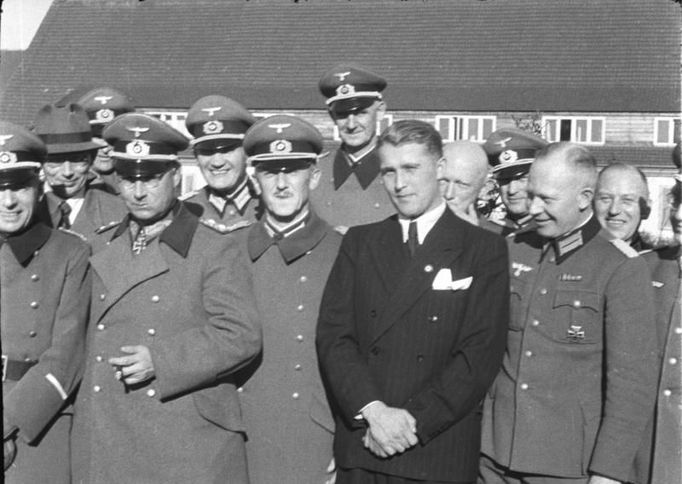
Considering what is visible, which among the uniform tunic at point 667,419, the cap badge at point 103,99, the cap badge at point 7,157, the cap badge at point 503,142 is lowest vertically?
the uniform tunic at point 667,419

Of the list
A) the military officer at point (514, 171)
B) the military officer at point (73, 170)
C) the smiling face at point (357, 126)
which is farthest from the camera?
the smiling face at point (357, 126)

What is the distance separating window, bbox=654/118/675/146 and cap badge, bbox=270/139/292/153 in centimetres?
3362

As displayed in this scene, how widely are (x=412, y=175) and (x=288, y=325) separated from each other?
102 centimetres

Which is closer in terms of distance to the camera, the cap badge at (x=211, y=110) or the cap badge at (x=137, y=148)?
the cap badge at (x=137, y=148)

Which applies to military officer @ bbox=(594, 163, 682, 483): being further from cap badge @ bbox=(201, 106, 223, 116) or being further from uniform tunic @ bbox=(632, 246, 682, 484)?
cap badge @ bbox=(201, 106, 223, 116)

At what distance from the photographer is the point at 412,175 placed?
14.6 ft

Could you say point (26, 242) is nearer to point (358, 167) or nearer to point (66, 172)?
point (66, 172)

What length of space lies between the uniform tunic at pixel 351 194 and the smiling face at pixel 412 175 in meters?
1.62

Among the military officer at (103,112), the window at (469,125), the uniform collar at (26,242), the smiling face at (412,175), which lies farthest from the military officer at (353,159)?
the window at (469,125)

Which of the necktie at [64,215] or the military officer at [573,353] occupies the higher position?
the necktie at [64,215]

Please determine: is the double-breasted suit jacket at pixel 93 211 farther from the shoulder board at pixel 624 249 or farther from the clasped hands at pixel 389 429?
the shoulder board at pixel 624 249

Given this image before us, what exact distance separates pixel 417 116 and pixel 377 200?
30568 millimetres

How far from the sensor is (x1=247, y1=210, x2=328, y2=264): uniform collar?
4.92 metres

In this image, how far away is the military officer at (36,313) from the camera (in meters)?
4.62
